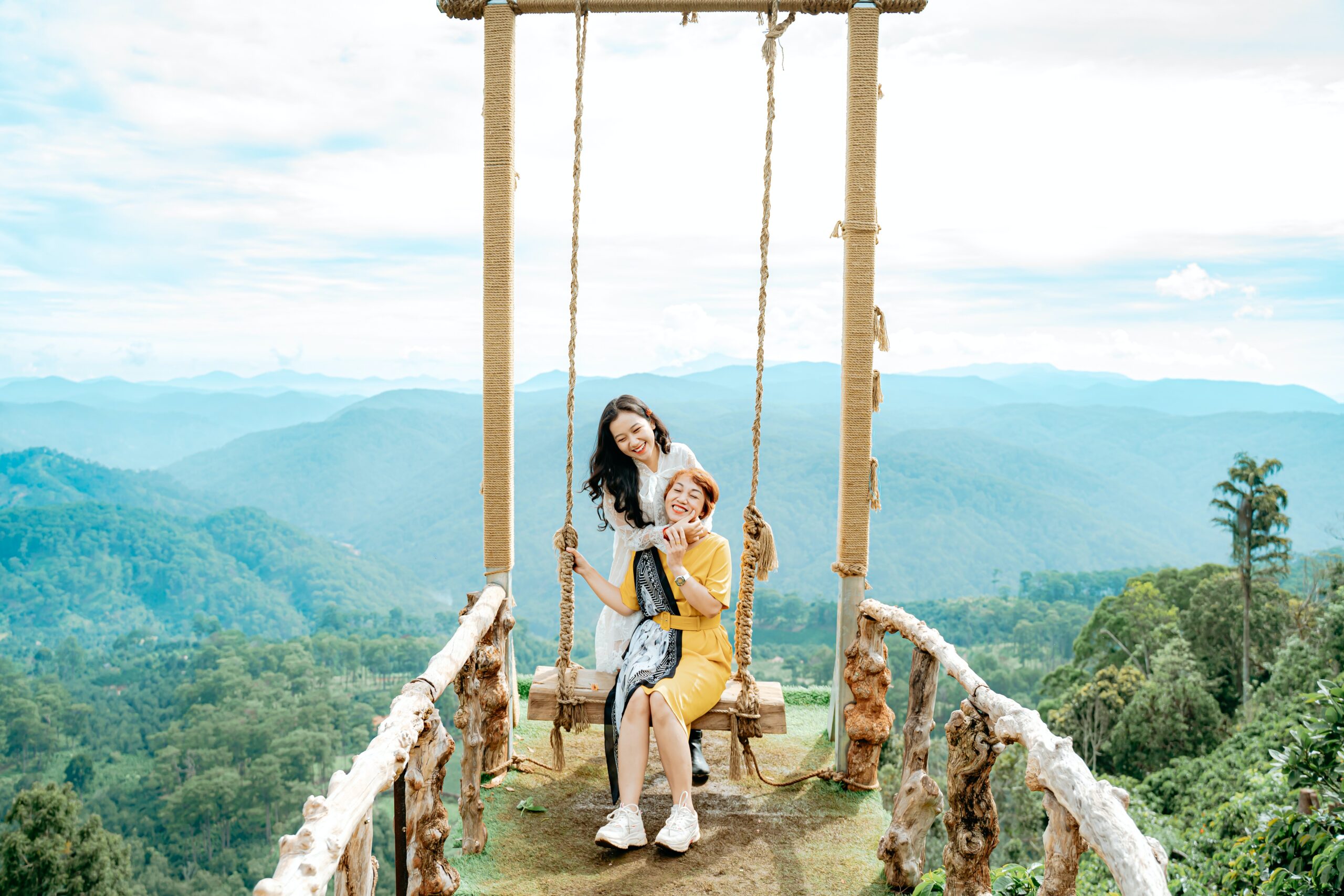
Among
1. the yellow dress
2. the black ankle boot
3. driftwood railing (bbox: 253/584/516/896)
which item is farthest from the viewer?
the black ankle boot

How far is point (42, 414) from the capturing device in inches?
4363

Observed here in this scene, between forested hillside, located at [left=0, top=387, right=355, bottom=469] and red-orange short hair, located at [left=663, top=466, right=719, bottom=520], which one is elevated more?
red-orange short hair, located at [left=663, top=466, right=719, bottom=520]

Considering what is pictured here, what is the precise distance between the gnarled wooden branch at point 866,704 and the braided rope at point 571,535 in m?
1.07

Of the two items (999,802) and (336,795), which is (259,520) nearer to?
(999,802)

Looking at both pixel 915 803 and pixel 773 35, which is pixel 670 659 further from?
pixel 773 35

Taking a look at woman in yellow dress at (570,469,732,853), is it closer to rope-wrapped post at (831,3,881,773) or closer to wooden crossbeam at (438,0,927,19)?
rope-wrapped post at (831,3,881,773)

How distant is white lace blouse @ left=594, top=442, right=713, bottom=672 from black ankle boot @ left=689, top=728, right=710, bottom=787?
1.49ft

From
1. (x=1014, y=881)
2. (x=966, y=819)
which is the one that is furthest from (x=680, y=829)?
(x=1014, y=881)

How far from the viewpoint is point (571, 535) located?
3336mm

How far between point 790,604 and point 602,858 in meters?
46.4

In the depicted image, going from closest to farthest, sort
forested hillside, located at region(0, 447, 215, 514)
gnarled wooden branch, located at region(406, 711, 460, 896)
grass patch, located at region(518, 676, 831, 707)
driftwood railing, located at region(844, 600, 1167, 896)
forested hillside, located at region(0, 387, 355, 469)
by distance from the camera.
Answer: driftwood railing, located at region(844, 600, 1167, 896), gnarled wooden branch, located at region(406, 711, 460, 896), grass patch, located at region(518, 676, 831, 707), forested hillside, located at region(0, 447, 215, 514), forested hillside, located at region(0, 387, 355, 469)

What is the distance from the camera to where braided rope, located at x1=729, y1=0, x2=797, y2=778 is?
317cm

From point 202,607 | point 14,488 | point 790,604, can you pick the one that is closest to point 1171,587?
point 790,604

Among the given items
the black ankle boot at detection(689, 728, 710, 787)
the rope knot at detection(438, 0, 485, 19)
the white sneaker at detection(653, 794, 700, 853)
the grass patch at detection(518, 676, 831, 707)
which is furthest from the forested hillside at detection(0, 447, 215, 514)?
the white sneaker at detection(653, 794, 700, 853)
